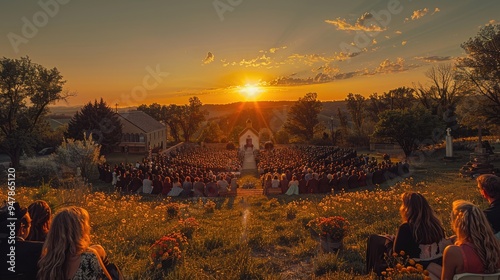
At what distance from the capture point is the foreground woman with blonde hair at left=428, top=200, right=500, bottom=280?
4242 mm

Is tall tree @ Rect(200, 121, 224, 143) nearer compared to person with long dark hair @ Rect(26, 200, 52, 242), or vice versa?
person with long dark hair @ Rect(26, 200, 52, 242)

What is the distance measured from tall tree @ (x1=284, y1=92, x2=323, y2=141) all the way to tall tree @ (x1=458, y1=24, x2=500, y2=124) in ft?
153

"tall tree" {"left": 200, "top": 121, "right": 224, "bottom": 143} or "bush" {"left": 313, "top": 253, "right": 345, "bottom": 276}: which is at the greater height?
"tall tree" {"left": 200, "top": 121, "right": 224, "bottom": 143}

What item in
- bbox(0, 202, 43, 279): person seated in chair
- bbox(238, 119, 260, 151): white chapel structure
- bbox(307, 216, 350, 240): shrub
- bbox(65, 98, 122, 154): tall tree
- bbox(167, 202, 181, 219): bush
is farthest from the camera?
bbox(238, 119, 260, 151): white chapel structure

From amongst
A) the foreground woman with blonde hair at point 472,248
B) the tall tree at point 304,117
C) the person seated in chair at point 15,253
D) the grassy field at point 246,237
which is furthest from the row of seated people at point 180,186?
the tall tree at point 304,117

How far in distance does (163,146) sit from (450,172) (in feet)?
174

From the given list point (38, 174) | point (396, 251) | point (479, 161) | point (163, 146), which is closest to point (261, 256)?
point (396, 251)

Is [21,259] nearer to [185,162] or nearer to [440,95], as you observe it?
[185,162]

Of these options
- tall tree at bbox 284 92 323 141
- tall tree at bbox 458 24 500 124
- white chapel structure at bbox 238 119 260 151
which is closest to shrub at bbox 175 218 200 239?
tall tree at bbox 458 24 500 124

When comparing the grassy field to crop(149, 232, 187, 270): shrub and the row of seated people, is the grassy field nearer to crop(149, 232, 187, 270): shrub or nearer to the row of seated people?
crop(149, 232, 187, 270): shrub

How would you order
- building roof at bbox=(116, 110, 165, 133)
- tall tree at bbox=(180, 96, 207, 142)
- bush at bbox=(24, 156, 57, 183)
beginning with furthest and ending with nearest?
tall tree at bbox=(180, 96, 207, 142) → building roof at bbox=(116, 110, 165, 133) → bush at bbox=(24, 156, 57, 183)

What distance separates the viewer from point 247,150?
6394cm

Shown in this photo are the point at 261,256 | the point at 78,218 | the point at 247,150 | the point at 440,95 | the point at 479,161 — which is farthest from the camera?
the point at 247,150

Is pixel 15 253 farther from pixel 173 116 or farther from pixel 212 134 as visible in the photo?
pixel 173 116
